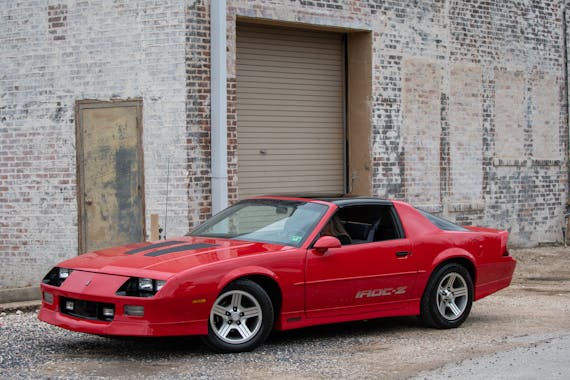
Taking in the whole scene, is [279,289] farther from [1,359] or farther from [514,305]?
[514,305]

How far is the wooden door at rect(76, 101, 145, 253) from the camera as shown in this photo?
1280 centimetres

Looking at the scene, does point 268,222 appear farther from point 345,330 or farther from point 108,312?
point 108,312

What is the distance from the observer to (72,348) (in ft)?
26.1

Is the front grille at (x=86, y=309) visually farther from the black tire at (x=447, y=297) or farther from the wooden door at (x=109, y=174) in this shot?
the wooden door at (x=109, y=174)

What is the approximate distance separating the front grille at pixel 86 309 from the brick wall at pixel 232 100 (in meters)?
4.99

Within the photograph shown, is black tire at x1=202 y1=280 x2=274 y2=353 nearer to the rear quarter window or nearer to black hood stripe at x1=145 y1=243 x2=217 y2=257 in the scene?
black hood stripe at x1=145 y1=243 x2=217 y2=257

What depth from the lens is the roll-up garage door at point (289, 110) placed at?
14.1 metres

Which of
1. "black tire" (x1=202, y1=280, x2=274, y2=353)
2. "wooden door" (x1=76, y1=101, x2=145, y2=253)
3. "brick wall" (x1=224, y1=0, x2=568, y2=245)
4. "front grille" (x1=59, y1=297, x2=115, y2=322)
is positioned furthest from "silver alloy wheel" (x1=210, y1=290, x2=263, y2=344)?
"brick wall" (x1=224, y1=0, x2=568, y2=245)

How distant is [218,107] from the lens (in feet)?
40.9

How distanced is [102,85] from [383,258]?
19.4 ft

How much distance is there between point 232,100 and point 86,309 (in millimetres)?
6118

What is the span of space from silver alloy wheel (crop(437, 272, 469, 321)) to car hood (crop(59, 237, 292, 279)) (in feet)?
6.19

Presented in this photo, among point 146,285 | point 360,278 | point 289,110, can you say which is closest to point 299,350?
point 360,278

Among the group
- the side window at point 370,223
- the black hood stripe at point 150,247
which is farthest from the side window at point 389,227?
the black hood stripe at point 150,247
